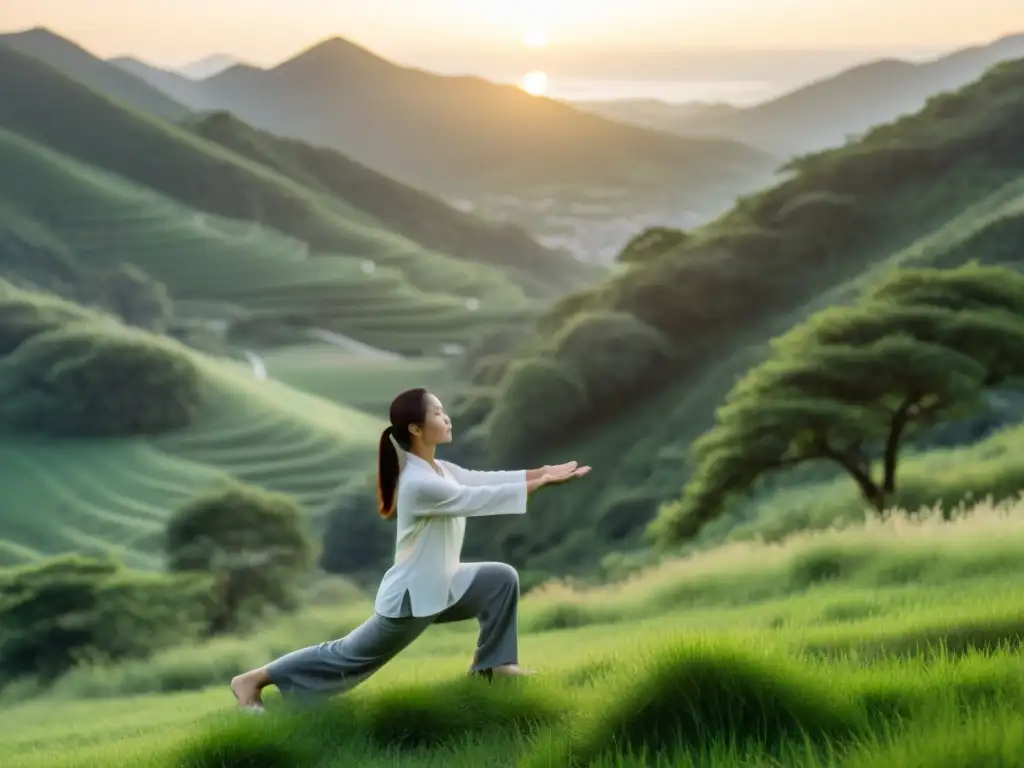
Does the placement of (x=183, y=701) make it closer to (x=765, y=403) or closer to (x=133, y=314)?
(x=765, y=403)

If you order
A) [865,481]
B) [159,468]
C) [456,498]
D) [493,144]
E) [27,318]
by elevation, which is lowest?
[159,468]

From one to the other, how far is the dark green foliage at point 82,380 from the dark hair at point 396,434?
141 feet

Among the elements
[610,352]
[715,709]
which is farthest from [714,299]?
[715,709]

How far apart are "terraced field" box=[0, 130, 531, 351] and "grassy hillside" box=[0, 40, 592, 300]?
0.77 meters

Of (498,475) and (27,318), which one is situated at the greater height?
(27,318)

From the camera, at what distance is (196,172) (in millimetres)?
88875

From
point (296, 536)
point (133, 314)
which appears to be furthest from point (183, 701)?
point (133, 314)

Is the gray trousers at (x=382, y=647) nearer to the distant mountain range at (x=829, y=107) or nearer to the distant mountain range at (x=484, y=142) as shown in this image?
the distant mountain range at (x=829, y=107)

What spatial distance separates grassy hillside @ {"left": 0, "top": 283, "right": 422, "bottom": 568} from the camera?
42.9 metres

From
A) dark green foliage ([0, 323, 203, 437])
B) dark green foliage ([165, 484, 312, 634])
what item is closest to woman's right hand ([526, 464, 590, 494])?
dark green foliage ([165, 484, 312, 634])

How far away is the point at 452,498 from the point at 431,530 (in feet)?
0.56

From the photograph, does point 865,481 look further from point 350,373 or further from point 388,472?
point 350,373

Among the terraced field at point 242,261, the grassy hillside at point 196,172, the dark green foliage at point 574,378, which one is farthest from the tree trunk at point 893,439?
the grassy hillside at point 196,172

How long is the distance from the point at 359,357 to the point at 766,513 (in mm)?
54299
